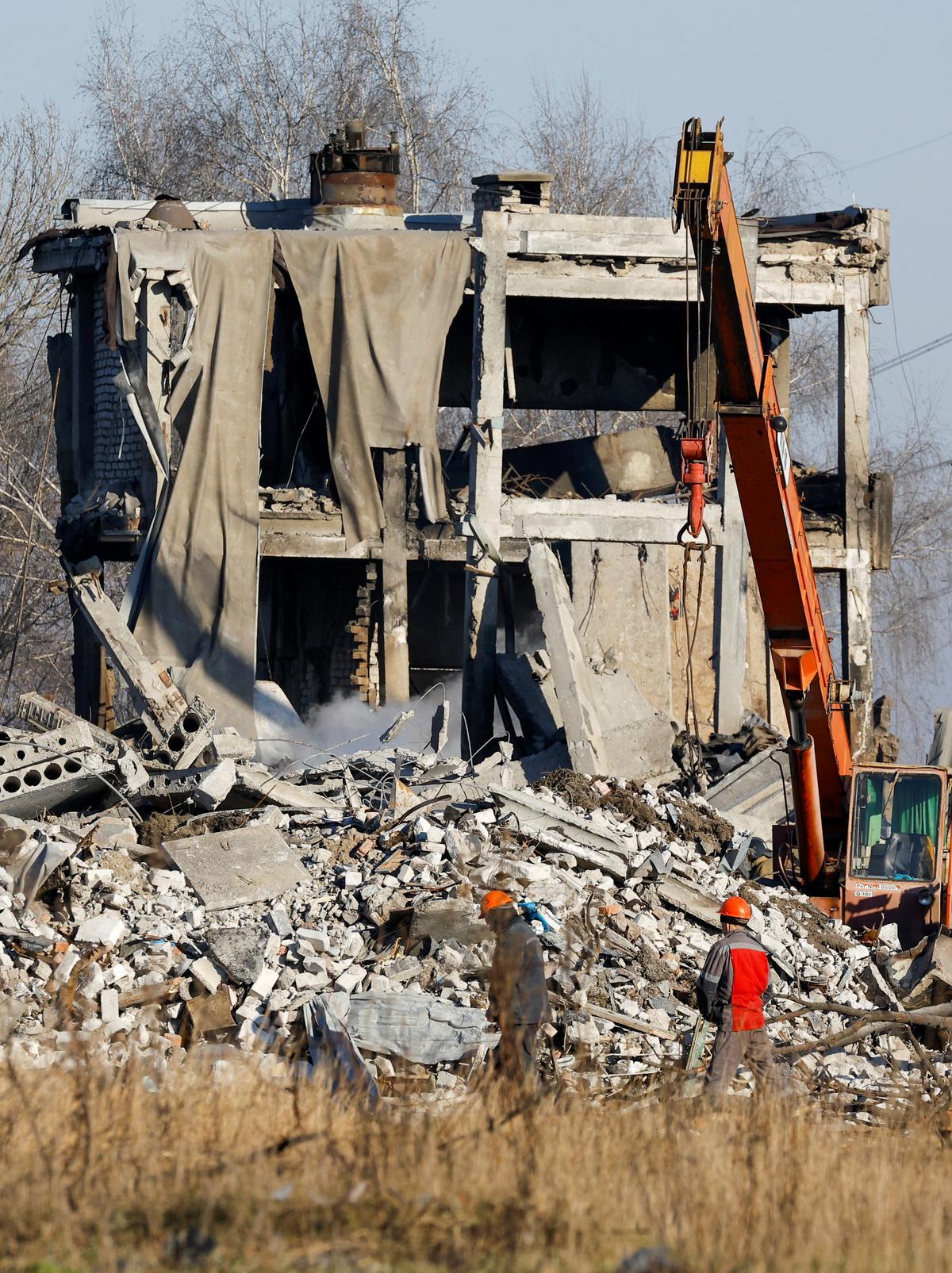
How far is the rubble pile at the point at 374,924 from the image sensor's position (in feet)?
33.9

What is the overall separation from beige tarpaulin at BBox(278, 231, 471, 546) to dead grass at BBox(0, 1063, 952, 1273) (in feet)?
39.9

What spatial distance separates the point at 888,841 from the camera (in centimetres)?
1343

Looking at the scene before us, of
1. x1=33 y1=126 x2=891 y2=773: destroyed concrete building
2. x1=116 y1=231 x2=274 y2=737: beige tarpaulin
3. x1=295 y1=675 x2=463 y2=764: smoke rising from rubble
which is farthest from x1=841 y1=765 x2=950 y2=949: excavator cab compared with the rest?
x1=116 y1=231 x2=274 y2=737: beige tarpaulin

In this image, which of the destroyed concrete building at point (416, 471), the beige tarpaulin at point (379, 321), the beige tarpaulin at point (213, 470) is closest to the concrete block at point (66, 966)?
the destroyed concrete building at point (416, 471)

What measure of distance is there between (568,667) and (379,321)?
4.85 meters

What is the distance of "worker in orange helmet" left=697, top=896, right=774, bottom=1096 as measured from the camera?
902 centimetres

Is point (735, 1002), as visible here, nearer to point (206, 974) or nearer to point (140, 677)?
point (206, 974)

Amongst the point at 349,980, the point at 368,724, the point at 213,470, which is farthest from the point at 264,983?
the point at 213,470

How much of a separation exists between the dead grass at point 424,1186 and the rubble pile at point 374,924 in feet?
4.76

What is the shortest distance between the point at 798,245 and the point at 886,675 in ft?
77.7

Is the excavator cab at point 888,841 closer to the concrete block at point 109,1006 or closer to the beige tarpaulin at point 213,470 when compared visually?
the concrete block at point 109,1006

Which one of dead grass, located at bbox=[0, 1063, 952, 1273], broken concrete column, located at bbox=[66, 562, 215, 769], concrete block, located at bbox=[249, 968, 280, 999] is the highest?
broken concrete column, located at bbox=[66, 562, 215, 769]

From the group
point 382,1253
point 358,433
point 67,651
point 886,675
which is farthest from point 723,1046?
point 886,675

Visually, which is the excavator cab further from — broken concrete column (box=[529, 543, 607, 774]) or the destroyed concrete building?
the destroyed concrete building
